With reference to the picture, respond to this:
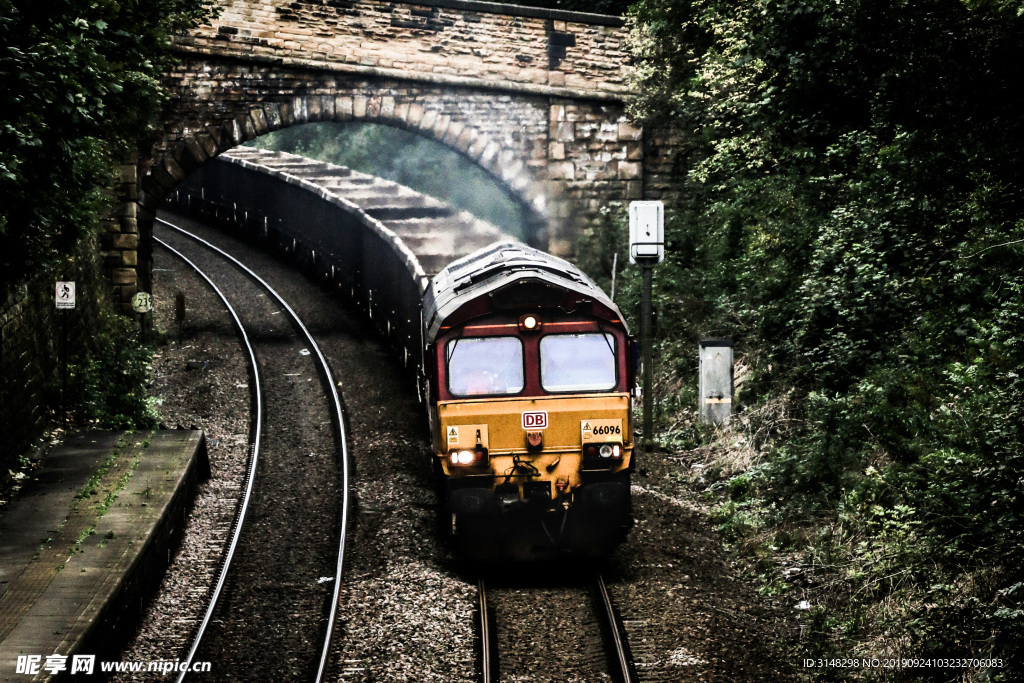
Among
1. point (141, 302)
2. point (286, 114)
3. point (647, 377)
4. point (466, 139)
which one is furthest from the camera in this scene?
point (466, 139)

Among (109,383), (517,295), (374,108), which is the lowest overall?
(109,383)

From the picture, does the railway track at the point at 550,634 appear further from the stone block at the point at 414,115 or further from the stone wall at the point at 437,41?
the stone wall at the point at 437,41

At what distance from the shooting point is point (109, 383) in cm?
1600

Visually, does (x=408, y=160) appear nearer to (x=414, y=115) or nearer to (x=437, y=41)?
(x=414, y=115)

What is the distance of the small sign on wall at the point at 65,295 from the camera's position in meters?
13.8

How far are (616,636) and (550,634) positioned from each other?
0.60 metres

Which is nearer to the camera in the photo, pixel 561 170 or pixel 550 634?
pixel 550 634

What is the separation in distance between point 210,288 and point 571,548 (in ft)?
54.0

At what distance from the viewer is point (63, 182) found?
11531 mm

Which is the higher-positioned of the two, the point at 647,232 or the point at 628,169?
the point at 628,169

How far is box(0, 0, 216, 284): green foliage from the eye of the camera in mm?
9766

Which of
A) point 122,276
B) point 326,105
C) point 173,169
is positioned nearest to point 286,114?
point 326,105

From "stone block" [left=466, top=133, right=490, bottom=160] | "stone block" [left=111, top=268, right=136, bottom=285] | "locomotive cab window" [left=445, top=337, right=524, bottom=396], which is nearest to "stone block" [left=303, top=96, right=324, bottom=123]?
"stone block" [left=466, top=133, right=490, bottom=160]

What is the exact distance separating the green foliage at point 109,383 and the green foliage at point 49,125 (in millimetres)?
2855
